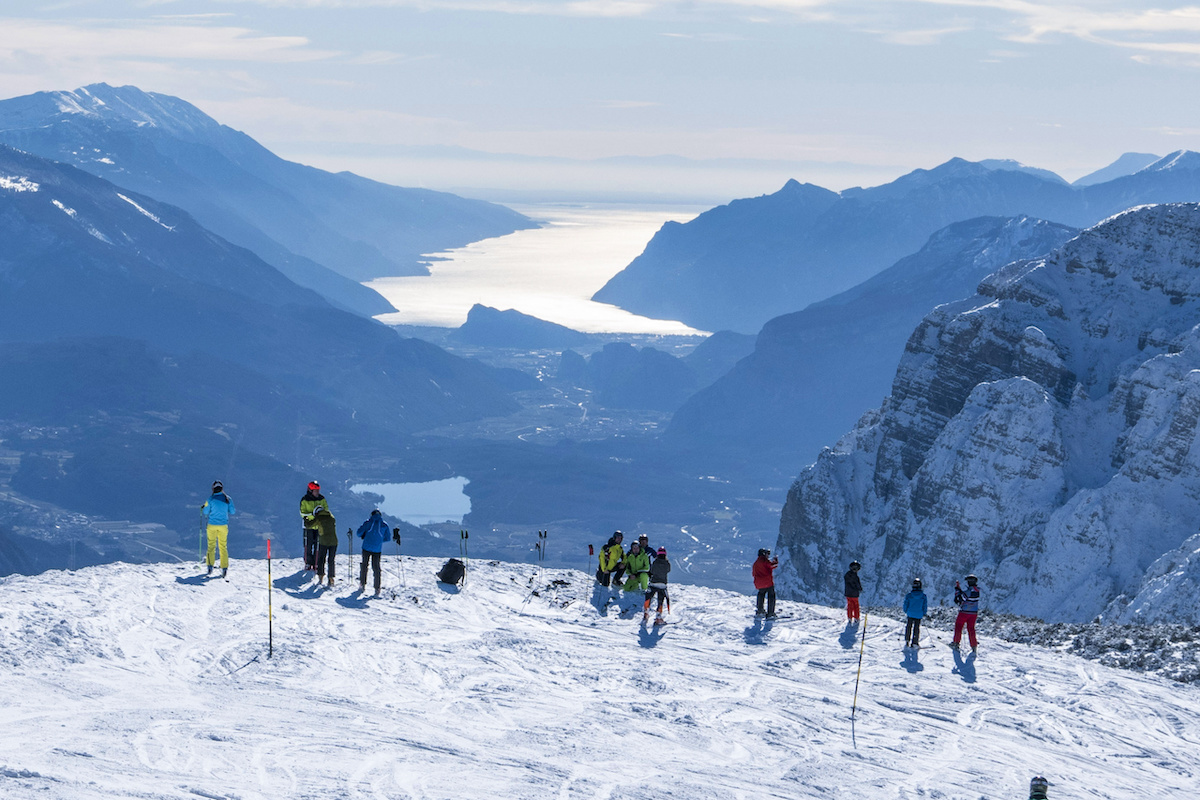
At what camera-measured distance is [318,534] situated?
4125 centimetres

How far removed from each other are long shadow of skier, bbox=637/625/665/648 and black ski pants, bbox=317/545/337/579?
11.0 meters

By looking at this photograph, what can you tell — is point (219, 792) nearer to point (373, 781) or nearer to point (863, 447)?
point (373, 781)

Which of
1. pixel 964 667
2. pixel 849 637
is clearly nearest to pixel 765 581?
pixel 849 637

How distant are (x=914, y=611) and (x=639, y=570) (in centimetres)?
1021

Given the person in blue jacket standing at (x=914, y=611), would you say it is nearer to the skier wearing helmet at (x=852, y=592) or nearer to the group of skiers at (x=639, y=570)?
the skier wearing helmet at (x=852, y=592)

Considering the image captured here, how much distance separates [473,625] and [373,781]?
13.5 m

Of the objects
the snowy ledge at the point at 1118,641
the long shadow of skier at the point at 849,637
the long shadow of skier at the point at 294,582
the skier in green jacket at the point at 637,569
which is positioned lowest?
the long shadow of skier at the point at 294,582

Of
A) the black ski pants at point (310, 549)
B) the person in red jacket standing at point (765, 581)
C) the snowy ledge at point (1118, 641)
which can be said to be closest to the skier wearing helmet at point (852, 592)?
the person in red jacket standing at point (765, 581)

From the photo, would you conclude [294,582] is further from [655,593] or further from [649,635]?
[649,635]

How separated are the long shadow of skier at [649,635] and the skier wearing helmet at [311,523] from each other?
37.8 ft

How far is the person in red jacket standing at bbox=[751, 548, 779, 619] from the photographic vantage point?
129 ft

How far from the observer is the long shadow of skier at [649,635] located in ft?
123

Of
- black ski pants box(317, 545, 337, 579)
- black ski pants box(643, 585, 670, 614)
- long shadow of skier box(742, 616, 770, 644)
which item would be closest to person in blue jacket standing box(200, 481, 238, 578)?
black ski pants box(317, 545, 337, 579)

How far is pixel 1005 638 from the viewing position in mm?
41125
